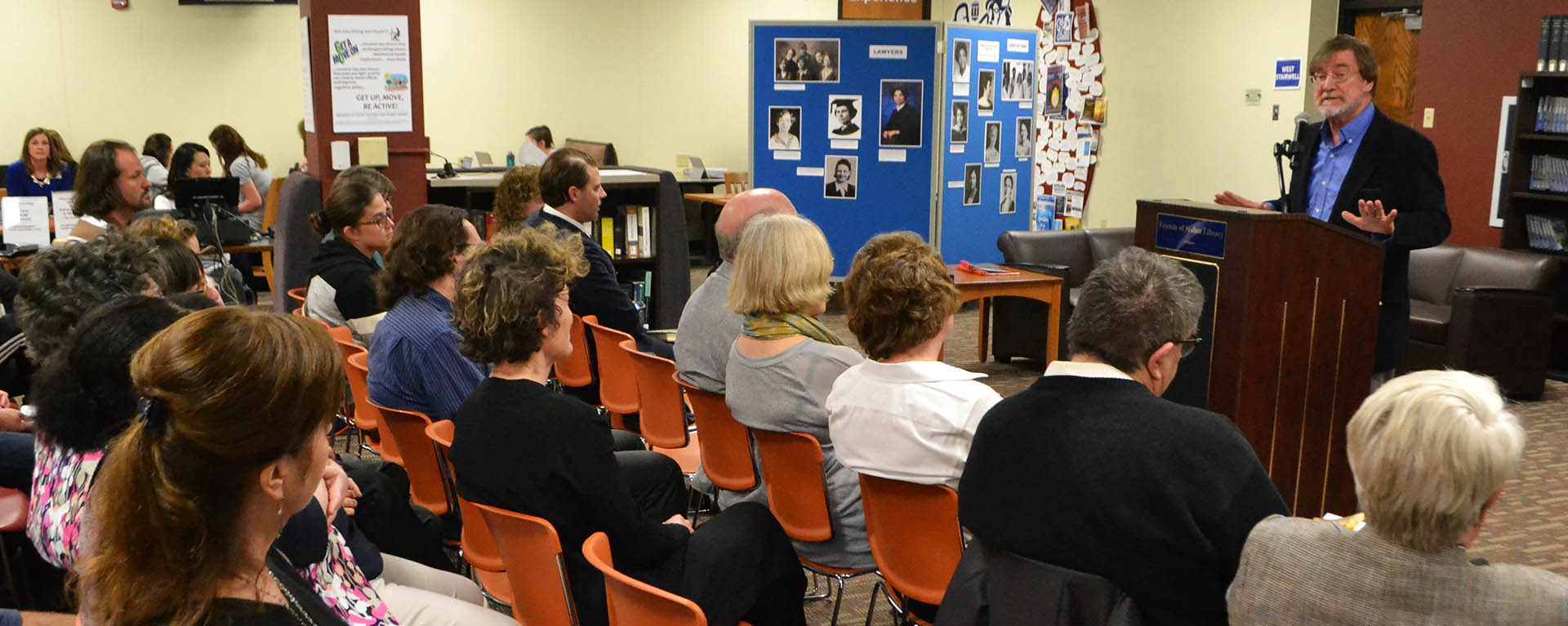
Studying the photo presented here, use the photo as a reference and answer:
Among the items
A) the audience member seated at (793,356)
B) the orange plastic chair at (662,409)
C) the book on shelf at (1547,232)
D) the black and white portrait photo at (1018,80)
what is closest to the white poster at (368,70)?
the orange plastic chair at (662,409)

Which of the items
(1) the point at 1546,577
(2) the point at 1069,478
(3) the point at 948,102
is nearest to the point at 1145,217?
(2) the point at 1069,478

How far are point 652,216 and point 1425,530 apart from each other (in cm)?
578

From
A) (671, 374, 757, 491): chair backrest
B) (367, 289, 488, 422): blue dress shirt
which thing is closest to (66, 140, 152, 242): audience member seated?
(367, 289, 488, 422): blue dress shirt

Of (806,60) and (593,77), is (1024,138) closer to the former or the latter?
(806,60)

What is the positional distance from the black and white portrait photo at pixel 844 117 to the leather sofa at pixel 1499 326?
154 inches

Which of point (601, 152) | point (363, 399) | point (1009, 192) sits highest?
point (601, 152)

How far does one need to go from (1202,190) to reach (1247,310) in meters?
8.28

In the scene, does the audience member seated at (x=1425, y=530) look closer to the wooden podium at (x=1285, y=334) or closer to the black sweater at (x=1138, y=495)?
the black sweater at (x=1138, y=495)

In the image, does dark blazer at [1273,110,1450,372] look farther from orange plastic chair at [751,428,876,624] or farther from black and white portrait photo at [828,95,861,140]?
black and white portrait photo at [828,95,861,140]

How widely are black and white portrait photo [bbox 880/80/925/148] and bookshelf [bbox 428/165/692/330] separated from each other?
2393mm

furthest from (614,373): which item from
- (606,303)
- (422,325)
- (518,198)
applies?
(518,198)

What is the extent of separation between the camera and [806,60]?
29.0 ft

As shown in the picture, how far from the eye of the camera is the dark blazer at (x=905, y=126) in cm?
895

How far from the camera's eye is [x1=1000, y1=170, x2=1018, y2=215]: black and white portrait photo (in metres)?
9.63
